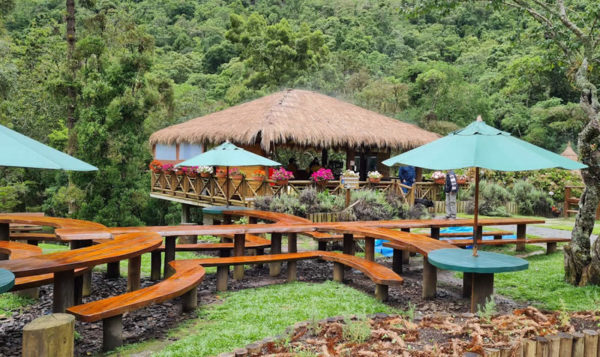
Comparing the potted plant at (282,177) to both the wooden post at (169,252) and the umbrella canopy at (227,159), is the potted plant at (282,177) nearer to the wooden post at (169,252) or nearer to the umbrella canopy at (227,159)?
the umbrella canopy at (227,159)

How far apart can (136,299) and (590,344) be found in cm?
295

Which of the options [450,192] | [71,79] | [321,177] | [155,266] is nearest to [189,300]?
[155,266]

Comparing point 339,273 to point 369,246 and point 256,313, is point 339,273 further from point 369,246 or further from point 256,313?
point 256,313

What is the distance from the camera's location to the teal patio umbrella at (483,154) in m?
3.59

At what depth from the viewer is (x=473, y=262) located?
12.9 feet

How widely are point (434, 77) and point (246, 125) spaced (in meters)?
13.5

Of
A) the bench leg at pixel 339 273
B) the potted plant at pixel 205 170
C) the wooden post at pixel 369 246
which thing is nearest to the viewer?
the bench leg at pixel 339 273

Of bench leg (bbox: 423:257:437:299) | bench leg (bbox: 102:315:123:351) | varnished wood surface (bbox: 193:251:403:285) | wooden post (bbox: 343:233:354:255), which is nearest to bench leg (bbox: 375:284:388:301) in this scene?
varnished wood surface (bbox: 193:251:403:285)

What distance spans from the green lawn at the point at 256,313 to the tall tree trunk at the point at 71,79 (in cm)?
1156

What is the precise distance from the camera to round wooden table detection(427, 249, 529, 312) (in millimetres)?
3762

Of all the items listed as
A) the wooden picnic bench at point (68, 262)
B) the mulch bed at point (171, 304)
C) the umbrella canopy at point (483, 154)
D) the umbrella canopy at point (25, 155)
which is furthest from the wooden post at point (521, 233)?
the umbrella canopy at point (25, 155)

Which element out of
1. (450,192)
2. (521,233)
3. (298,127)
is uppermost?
(298,127)

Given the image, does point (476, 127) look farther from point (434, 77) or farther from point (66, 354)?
point (434, 77)

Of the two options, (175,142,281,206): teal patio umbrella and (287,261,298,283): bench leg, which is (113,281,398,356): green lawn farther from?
(175,142,281,206): teal patio umbrella
